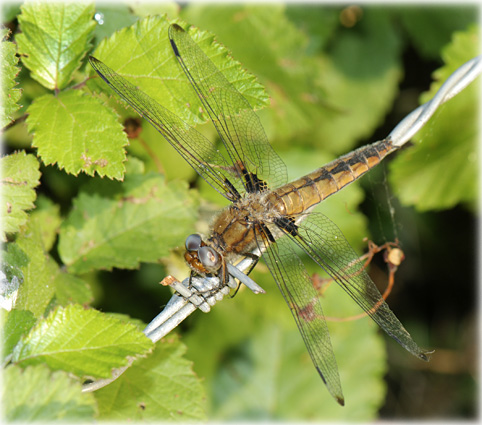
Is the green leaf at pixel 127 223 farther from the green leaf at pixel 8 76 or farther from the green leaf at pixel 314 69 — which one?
the green leaf at pixel 314 69

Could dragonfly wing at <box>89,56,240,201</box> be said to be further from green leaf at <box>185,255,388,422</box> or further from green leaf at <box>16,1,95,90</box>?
green leaf at <box>185,255,388,422</box>

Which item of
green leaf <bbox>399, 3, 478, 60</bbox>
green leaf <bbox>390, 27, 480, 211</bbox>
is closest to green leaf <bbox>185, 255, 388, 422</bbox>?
green leaf <bbox>390, 27, 480, 211</bbox>

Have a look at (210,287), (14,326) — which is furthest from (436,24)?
(14,326)

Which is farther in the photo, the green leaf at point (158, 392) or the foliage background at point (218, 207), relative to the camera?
the green leaf at point (158, 392)

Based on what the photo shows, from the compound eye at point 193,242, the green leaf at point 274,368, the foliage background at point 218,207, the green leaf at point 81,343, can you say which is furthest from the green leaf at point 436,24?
the green leaf at point 81,343

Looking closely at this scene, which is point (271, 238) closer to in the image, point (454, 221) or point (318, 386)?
point (318, 386)

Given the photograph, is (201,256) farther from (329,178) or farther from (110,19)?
(110,19)
